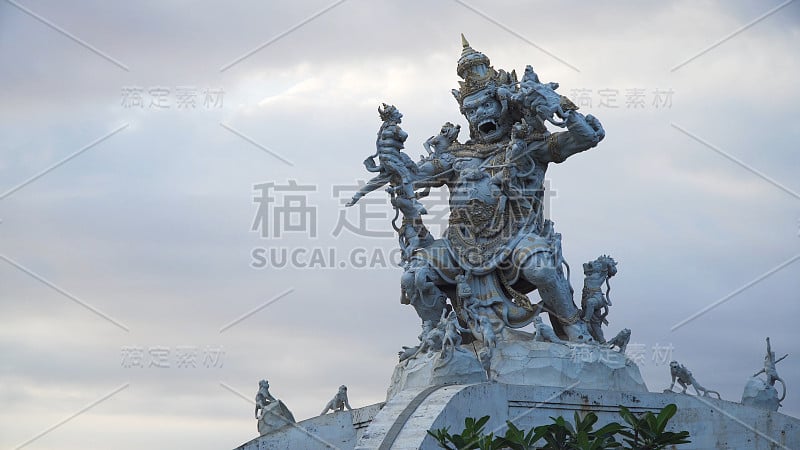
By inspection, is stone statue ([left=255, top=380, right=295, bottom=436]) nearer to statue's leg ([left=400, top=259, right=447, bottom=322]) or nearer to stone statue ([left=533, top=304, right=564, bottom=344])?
statue's leg ([left=400, top=259, right=447, bottom=322])

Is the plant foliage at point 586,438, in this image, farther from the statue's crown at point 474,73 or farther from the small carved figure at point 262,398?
the statue's crown at point 474,73

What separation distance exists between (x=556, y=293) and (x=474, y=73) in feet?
11.8

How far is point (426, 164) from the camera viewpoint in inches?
679

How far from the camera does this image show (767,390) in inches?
638

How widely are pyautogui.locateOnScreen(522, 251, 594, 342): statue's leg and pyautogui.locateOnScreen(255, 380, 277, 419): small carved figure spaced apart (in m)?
3.97

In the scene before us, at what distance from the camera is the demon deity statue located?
16.1 meters

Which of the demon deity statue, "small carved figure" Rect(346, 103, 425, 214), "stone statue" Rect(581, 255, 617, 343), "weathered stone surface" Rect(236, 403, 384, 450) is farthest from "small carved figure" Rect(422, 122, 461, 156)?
"weathered stone surface" Rect(236, 403, 384, 450)

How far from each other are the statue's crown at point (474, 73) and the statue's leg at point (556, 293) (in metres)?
2.78

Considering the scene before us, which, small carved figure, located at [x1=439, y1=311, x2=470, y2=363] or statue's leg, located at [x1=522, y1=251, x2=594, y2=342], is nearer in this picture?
small carved figure, located at [x1=439, y1=311, x2=470, y2=363]

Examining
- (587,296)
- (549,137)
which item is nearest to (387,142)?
(549,137)

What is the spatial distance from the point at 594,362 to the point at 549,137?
3.33m

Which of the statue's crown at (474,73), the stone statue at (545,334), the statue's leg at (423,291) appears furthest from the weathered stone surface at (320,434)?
the statue's crown at (474,73)

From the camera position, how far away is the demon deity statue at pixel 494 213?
16.1 meters

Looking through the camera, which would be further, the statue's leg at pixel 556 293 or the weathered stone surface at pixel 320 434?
the statue's leg at pixel 556 293
